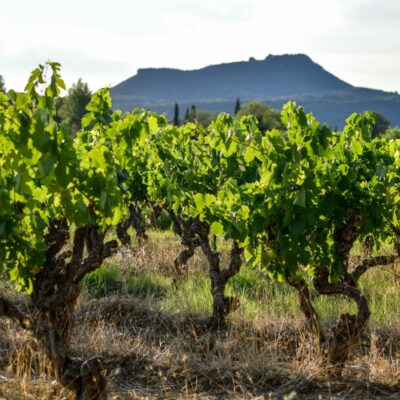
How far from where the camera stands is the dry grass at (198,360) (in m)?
4.76

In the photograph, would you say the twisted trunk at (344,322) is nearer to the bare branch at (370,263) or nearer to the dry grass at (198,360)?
the dry grass at (198,360)

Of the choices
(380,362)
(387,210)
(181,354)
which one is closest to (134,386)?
(181,354)

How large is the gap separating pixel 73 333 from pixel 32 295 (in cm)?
189

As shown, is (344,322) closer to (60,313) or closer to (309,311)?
(309,311)

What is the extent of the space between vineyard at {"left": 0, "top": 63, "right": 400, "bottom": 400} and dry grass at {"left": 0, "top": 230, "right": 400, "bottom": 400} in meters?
0.08

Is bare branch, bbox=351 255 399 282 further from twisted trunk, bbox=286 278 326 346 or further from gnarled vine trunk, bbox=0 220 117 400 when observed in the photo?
gnarled vine trunk, bbox=0 220 117 400

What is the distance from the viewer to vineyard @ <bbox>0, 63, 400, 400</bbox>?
3.29 metres

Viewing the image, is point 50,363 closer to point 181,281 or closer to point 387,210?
point 387,210

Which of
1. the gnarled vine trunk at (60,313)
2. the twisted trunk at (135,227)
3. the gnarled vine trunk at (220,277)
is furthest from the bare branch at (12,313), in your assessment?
the twisted trunk at (135,227)

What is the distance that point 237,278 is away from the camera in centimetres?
858

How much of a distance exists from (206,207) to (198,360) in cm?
142

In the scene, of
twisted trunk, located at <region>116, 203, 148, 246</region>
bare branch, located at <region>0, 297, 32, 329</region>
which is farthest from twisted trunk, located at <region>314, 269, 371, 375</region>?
twisted trunk, located at <region>116, 203, 148, 246</region>

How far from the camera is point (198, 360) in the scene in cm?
531

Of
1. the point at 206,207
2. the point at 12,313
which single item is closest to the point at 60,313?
the point at 12,313
